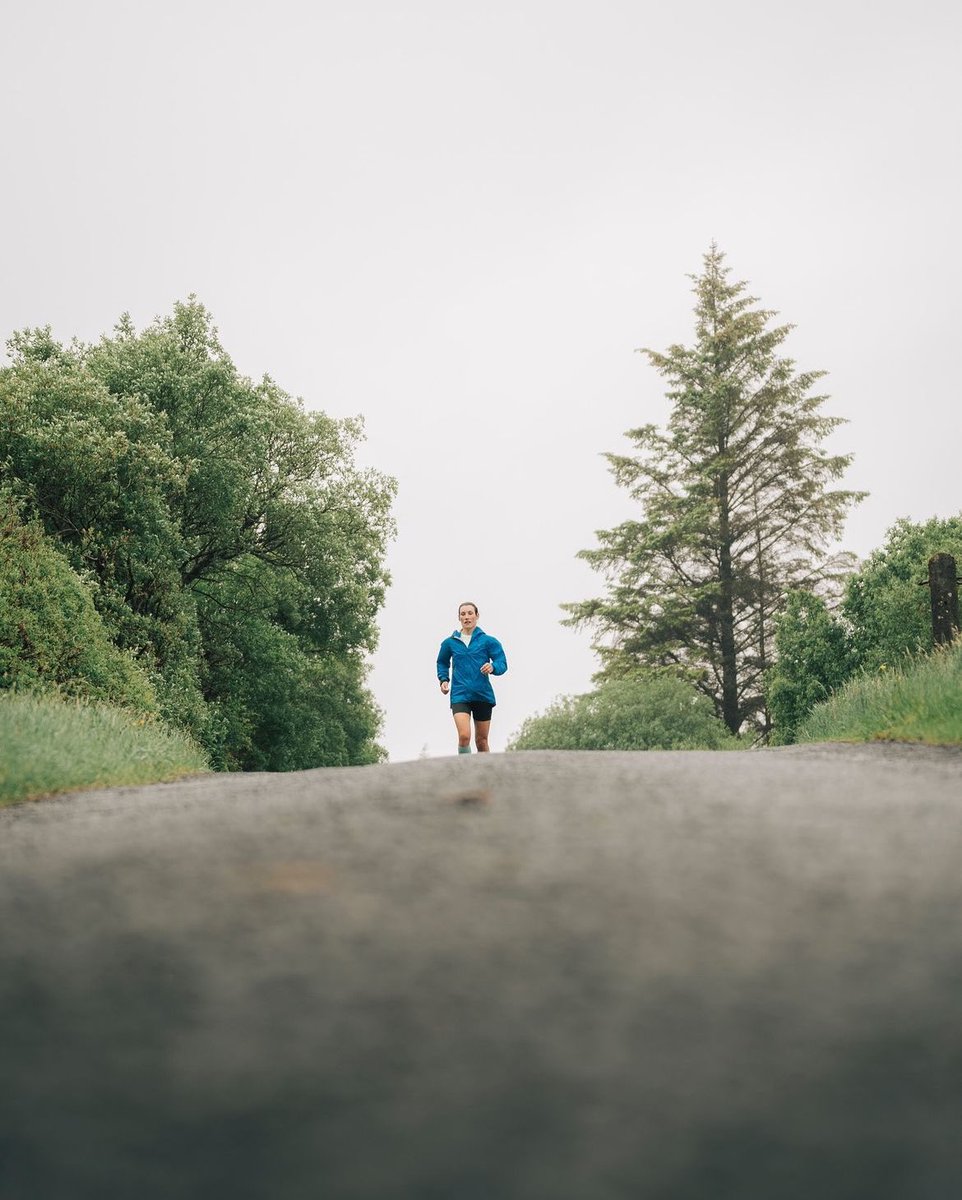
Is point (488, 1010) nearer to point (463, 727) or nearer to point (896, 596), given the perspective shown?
point (463, 727)

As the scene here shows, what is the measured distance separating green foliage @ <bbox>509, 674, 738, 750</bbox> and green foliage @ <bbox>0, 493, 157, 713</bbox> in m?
21.5

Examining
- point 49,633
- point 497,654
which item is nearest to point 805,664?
point 497,654

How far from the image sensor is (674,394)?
134 feet

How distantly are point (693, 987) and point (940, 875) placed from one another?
1588mm

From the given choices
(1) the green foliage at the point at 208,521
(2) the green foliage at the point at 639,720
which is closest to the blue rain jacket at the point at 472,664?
(1) the green foliage at the point at 208,521

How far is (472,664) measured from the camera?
12.1 metres

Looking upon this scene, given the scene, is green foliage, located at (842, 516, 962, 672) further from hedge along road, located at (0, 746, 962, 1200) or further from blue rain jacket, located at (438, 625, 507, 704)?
hedge along road, located at (0, 746, 962, 1200)

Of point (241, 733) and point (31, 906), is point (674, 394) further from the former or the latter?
point (31, 906)

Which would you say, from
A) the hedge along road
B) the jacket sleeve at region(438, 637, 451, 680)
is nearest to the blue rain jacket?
the jacket sleeve at region(438, 637, 451, 680)

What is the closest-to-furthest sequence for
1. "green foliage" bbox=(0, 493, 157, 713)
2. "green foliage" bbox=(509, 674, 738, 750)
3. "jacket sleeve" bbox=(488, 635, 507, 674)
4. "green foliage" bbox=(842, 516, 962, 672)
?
"jacket sleeve" bbox=(488, 635, 507, 674), "green foliage" bbox=(0, 493, 157, 713), "green foliage" bbox=(842, 516, 962, 672), "green foliage" bbox=(509, 674, 738, 750)

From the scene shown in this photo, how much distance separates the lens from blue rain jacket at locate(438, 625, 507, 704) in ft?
39.8

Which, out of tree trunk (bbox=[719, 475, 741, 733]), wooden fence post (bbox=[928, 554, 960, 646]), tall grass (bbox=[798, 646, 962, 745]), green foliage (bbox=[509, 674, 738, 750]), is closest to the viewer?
tall grass (bbox=[798, 646, 962, 745])

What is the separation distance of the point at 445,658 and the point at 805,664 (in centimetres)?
2138

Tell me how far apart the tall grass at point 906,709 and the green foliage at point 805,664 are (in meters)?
17.6
